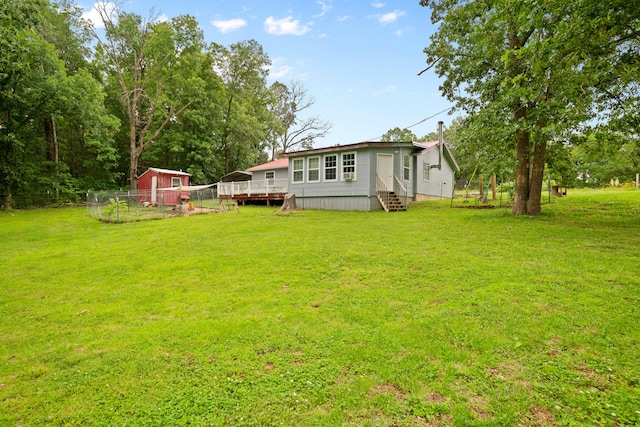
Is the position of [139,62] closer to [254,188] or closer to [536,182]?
[254,188]

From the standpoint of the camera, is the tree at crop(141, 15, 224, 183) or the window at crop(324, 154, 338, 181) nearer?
the window at crop(324, 154, 338, 181)

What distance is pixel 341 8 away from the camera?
14477 mm

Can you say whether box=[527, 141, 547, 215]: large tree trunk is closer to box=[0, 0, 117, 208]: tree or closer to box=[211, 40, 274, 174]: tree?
box=[0, 0, 117, 208]: tree

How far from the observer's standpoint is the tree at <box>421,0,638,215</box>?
6344 mm

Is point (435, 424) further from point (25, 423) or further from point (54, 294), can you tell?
point (54, 294)

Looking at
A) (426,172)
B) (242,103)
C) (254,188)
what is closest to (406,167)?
(426,172)

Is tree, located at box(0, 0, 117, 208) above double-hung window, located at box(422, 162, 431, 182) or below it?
above

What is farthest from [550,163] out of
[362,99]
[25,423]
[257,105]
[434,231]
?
[257,105]

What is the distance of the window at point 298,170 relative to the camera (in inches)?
688

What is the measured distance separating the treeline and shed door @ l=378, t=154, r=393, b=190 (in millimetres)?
17543

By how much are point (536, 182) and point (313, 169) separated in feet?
33.6

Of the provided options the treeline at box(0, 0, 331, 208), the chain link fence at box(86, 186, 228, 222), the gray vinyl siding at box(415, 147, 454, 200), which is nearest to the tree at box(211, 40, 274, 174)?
the treeline at box(0, 0, 331, 208)

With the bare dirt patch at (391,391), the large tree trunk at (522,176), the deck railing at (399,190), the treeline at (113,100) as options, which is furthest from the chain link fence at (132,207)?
the bare dirt patch at (391,391)

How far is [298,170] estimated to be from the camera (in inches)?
696
